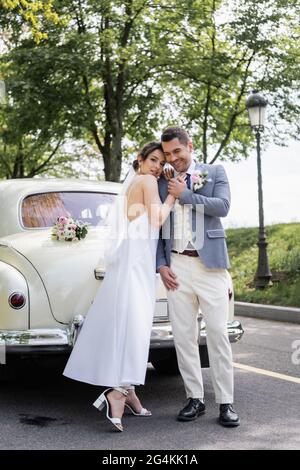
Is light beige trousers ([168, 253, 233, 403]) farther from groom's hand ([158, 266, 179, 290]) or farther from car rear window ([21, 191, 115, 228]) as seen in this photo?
car rear window ([21, 191, 115, 228])

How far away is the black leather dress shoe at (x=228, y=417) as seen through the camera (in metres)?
4.99

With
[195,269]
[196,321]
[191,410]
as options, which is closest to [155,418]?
[191,410]

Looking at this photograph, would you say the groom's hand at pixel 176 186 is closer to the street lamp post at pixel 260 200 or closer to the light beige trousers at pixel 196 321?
the light beige trousers at pixel 196 321

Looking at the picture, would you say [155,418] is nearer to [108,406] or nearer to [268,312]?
[108,406]

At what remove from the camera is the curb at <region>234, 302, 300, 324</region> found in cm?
1133

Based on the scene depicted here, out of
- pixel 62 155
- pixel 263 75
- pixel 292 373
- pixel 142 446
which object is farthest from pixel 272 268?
pixel 62 155

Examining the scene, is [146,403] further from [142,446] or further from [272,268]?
[272,268]

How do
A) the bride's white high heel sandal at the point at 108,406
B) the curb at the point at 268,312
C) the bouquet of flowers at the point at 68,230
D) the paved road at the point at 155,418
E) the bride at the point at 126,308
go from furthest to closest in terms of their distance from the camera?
the curb at the point at 268,312 → the bouquet of flowers at the point at 68,230 → the bride at the point at 126,308 → the bride's white high heel sandal at the point at 108,406 → the paved road at the point at 155,418

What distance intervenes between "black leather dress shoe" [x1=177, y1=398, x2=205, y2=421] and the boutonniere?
5.05 ft

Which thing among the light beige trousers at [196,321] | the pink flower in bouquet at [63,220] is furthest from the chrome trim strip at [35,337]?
the pink flower in bouquet at [63,220]

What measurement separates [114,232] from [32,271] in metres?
0.74

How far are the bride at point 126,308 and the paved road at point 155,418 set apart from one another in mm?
288

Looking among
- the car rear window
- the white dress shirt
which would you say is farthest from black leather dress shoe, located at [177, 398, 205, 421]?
the car rear window

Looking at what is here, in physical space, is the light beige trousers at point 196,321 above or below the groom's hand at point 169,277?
below
